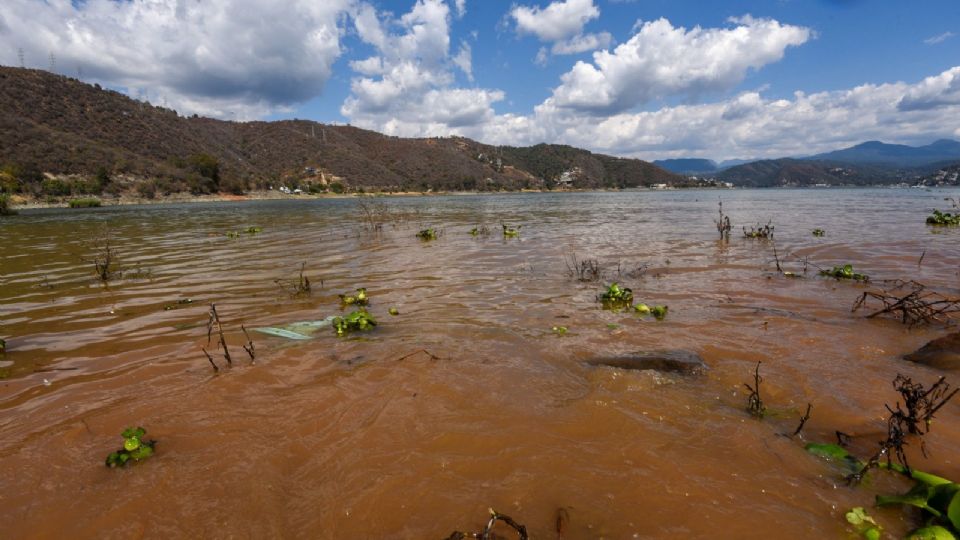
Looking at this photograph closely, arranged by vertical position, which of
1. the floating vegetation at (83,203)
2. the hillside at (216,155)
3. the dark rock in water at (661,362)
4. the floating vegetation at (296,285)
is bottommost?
the dark rock in water at (661,362)

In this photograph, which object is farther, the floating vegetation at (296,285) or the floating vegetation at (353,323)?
the floating vegetation at (296,285)

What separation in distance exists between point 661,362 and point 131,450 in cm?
508

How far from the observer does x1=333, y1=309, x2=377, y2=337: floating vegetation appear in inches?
248

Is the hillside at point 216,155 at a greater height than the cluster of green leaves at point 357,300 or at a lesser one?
greater

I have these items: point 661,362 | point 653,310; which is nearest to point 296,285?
point 653,310

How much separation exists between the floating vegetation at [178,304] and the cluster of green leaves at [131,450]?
16.4 ft

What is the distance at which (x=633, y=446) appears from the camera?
3373mm

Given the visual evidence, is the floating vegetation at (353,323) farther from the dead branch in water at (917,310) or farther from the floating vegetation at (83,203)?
the floating vegetation at (83,203)

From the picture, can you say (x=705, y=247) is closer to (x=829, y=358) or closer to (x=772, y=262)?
(x=772, y=262)

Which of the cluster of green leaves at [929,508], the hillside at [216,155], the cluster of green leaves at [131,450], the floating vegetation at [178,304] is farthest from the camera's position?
the hillside at [216,155]

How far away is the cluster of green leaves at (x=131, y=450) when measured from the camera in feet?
11.0

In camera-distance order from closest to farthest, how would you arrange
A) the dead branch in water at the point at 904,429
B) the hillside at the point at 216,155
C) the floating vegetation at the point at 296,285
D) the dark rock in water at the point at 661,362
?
the dead branch in water at the point at 904,429 → the dark rock in water at the point at 661,362 → the floating vegetation at the point at 296,285 → the hillside at the point at 216,155

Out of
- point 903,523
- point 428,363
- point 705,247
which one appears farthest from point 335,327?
point 705,247

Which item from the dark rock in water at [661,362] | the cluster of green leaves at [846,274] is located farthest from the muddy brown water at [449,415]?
the cluster of green leaves at [846,274]
